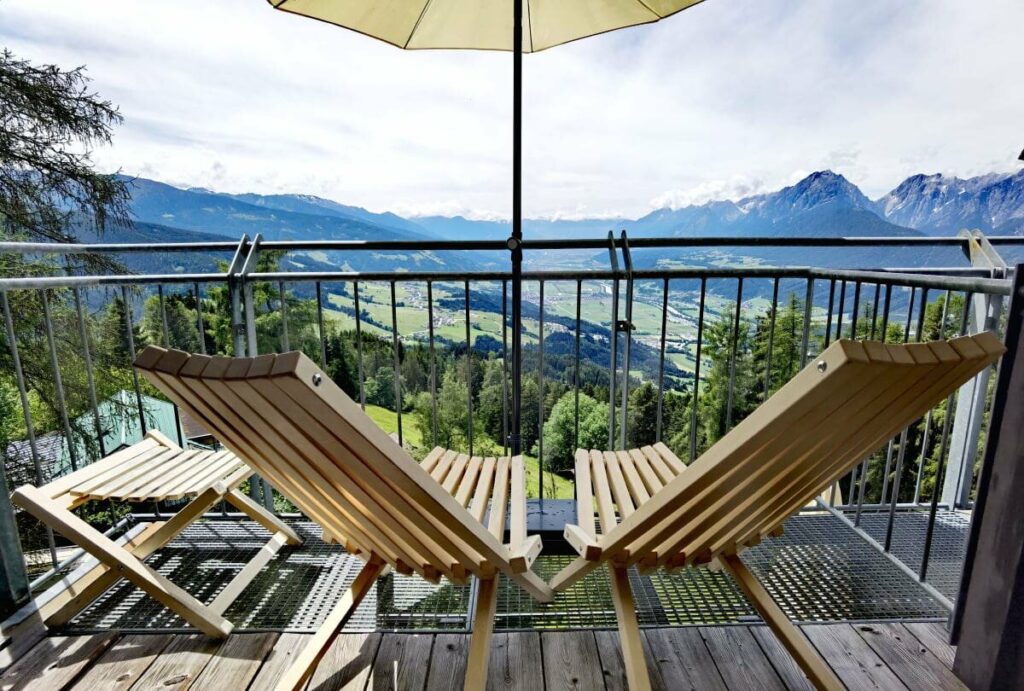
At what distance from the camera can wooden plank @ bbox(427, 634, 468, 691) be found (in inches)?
63.3

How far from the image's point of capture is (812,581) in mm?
2092

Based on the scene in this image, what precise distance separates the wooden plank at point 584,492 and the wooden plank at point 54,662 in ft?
5.25

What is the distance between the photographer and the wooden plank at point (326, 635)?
1.47 m

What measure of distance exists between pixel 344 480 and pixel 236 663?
92cm

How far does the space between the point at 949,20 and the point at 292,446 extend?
30622 mm

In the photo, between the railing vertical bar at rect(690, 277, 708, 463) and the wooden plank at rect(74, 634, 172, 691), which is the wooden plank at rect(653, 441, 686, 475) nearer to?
the railing vertical bar at rect(690, 277, 708, 463)

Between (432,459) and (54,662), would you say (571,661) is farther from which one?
(54,662)

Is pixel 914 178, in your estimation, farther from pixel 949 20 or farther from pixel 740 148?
pixel 740 148

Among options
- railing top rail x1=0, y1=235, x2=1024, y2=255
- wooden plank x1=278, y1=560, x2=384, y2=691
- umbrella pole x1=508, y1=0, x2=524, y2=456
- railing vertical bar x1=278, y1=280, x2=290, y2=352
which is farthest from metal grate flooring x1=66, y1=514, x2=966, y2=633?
railing top rail x1=0, y1=235, x2=1024, y2=255

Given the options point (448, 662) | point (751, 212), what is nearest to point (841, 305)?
point (448, 662)

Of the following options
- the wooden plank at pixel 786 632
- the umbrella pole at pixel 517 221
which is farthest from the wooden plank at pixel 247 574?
the wooden plank at pixel 786 632

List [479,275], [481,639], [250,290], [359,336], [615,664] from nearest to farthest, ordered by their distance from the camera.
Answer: [481,639] → [615,664] → [479,275] → [250,290] → [359,336]

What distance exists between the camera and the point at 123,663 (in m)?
1.70

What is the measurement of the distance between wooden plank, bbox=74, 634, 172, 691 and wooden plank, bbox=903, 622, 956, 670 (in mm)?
2479
